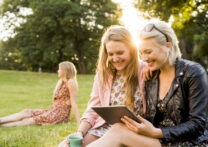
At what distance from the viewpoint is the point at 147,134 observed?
2.35 metres

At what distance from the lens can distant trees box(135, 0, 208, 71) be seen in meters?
2.35

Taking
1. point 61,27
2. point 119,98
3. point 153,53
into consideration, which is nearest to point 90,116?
point 119,98

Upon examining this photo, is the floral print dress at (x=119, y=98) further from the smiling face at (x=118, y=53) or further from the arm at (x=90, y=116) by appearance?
the smiling face at (x=118, y=53)

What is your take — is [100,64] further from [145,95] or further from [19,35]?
[19,35]

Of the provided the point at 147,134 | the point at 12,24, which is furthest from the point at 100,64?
the point at 12,24

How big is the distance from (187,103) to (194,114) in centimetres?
16

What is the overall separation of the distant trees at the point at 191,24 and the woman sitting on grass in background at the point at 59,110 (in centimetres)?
272

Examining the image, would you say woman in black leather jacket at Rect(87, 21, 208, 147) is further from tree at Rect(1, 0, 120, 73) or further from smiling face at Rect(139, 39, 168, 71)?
tree at Rect(1, 0, 120, 73)

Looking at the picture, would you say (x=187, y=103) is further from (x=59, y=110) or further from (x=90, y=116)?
(x=59, y=110)

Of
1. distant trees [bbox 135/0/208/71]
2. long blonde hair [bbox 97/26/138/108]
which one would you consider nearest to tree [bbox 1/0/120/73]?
distant trees [bbox 135/0/208/71]

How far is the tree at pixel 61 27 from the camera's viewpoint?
29.2 m

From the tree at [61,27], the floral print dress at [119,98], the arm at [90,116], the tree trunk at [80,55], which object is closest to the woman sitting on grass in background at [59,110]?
the arm at [90,116]

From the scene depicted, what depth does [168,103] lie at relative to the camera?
8.19 feet

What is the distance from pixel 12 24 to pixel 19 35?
8.88 ft
